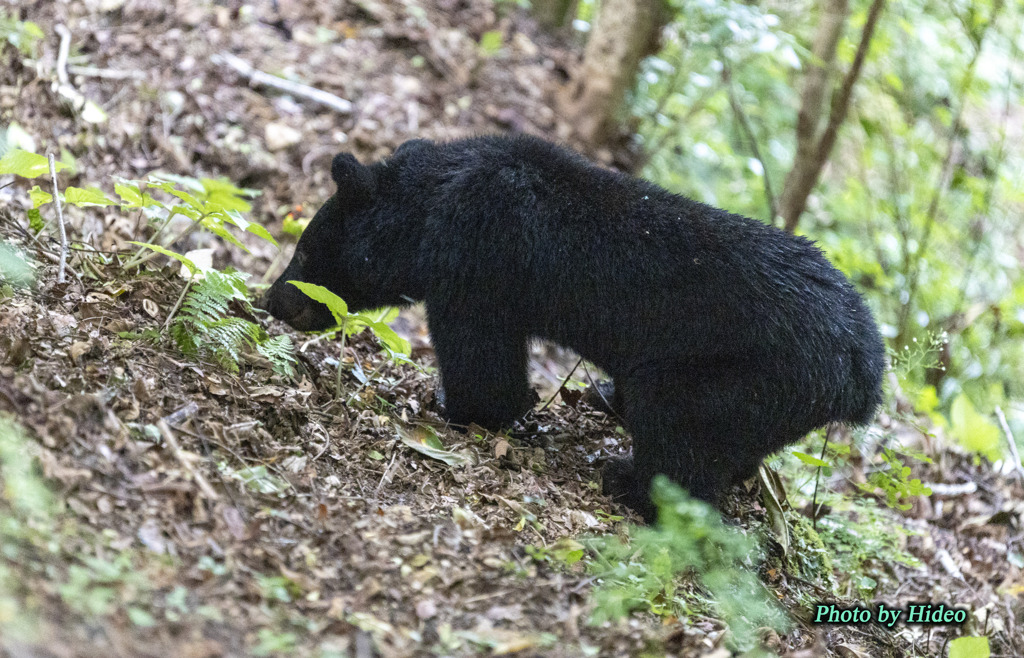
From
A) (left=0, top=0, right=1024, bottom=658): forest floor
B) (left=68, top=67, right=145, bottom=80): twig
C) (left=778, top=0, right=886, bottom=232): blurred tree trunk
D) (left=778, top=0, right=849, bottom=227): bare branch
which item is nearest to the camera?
(left=0, top=0, right=1024, bottom=658): forest floor

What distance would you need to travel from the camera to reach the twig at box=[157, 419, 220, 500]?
3293 mm

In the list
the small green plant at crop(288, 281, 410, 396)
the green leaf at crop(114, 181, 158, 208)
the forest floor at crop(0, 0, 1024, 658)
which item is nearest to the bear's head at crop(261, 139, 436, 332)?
the forest floor at crop(0, 0, 1024, 658)

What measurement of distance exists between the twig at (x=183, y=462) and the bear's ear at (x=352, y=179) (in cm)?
200

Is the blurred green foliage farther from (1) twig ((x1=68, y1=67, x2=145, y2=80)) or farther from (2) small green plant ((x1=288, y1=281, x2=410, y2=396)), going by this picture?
(1) twig ((x1=68, y1=67, x2=145, y2=80))

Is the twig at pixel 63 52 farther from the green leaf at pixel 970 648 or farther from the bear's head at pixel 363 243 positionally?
the green leaf at pixel 970 648


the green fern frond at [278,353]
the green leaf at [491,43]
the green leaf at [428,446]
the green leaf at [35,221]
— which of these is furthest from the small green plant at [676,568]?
the green leaf at [491,43]

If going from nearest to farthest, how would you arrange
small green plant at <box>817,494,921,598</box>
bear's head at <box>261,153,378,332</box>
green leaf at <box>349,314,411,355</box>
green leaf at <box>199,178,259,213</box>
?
green leaf at <box>349,314,411,355</box>
green leaf at <box>199,178,259,213</box>
small green plant at <box>817,494,921,598</box>
bear's head at <box>261,153,378,332</box>

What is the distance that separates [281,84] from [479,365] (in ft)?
14.3

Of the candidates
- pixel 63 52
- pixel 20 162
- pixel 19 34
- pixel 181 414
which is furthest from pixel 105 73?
pixel 181 414

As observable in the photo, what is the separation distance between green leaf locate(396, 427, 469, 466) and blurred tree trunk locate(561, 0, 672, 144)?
201 inches

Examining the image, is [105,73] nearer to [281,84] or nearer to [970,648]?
[281,84]

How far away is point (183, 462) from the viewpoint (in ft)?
11.1

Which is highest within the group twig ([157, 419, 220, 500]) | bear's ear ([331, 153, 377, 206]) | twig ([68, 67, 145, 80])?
bear's ear ([331, 153, 377, 206])

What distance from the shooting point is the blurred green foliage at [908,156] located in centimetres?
846
